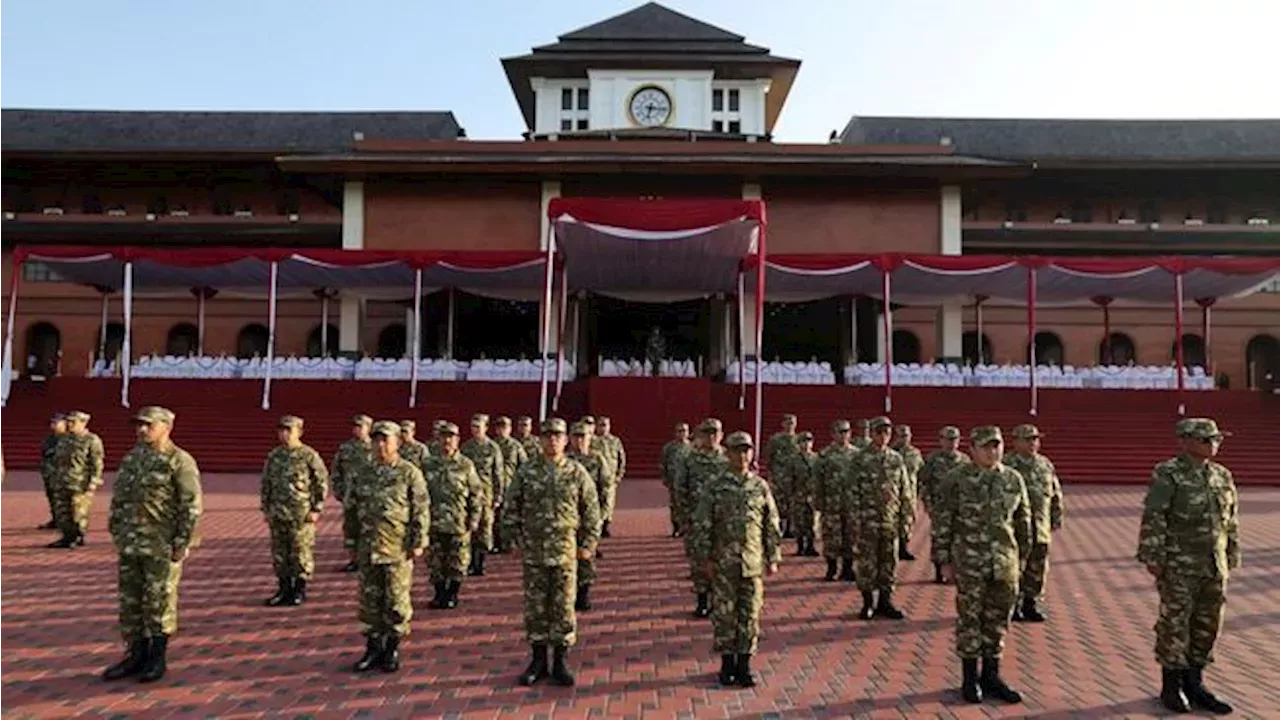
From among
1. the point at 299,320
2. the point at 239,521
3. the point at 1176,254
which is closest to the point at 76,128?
the point at 299,320

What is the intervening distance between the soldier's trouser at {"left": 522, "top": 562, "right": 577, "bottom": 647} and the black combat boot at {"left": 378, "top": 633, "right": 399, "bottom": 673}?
2.73 feet

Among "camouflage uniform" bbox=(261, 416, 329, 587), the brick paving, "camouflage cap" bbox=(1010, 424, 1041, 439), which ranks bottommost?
the brick paving

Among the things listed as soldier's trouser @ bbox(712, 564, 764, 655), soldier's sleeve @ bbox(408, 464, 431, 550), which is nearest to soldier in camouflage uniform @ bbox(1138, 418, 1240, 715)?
Answer: soldier's trouser @ bbox(712, 564, 764, 655)

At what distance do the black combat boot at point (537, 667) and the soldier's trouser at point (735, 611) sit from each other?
→ 103 centimetres

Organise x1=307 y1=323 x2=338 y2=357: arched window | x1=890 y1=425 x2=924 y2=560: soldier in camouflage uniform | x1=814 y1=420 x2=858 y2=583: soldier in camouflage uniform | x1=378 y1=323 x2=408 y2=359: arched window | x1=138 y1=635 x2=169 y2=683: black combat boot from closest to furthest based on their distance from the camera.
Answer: x1=138 y1=635 x2=169 y2=683: black combat boot < x1=814 y1=420 x2=858 y2=583: soldier in camouflage uniform < x1=890 y1=425 x2=924 y2=560: soldier in camouflage uniform < x1=378 y1=323 x2=408 y2=359: arched window < x1=307 y1=323 x2=338 y2=357: arched window

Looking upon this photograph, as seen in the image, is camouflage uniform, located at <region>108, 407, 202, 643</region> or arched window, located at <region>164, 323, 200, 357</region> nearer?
camouflage uniform, located at <region>108, 407, 202, 643</region>

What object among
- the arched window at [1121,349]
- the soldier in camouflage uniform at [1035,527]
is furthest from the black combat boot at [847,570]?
the arched window at [1121,349]

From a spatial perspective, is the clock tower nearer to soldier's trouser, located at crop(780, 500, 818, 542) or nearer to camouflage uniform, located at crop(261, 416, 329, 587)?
soldier's trouser, located at crop(780, 500, 818, 542)

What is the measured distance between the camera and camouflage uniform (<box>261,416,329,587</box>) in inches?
285

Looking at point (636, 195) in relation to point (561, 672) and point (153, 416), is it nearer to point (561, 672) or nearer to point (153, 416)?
point (153, 416)

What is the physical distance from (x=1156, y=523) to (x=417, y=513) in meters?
4.39

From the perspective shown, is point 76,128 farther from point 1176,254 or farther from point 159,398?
point 1176,254

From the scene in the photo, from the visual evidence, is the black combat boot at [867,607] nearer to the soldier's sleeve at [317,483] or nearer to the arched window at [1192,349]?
the soldier's sleeve at [317,483]

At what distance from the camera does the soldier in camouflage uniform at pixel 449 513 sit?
7.26 m
